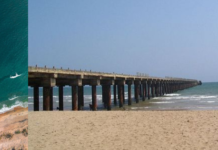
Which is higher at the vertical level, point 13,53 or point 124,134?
point 13,53

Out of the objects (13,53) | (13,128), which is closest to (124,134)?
(13,128)

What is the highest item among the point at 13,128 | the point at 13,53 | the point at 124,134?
the point at 13,53

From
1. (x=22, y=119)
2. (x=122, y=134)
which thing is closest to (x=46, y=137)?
(x=122, y=134)

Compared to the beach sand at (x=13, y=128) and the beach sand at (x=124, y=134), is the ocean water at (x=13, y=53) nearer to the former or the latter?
the beach sand at (x=13, y=128)

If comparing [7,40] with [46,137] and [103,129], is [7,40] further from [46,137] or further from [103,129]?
[103,129]

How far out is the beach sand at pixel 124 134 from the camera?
9047 mm

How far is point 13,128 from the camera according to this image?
5785 mm

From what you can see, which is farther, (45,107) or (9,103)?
(45,107)

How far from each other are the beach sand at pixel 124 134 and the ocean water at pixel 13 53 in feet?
12.1

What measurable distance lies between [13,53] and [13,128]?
1.63 meters

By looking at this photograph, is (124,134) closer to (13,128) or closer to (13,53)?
(13,128)

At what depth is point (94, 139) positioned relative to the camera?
10039 mm

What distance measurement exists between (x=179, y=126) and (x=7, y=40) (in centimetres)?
874

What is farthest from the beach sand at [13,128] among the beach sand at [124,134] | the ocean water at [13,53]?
the beach sand at [124,134]
